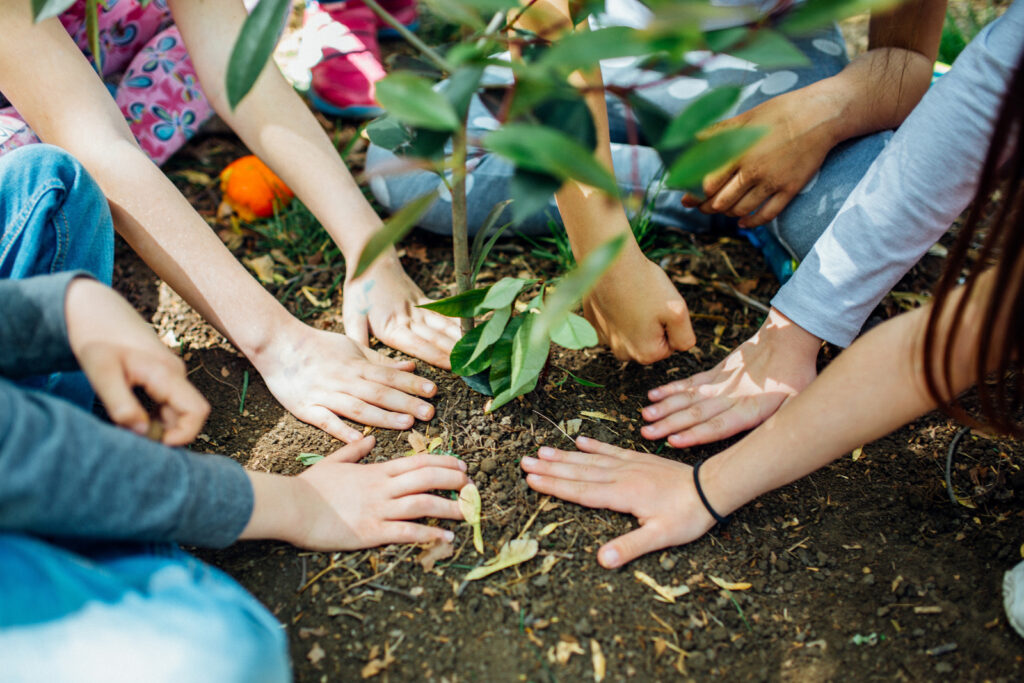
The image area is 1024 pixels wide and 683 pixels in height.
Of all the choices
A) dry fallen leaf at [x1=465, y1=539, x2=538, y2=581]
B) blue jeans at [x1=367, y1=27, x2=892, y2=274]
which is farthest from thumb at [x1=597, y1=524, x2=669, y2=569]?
blue jeans at [x1=367, y1=27, x2=892, y2=274]

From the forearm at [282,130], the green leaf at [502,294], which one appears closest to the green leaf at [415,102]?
the green leaf at [502,294]

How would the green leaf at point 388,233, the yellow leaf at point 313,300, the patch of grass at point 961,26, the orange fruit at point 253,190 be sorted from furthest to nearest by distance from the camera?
the patch of grass at point 961,26
the orange fruit at point 253,190
the yellow leaf at point 313,300
the green leaf at point 388,233

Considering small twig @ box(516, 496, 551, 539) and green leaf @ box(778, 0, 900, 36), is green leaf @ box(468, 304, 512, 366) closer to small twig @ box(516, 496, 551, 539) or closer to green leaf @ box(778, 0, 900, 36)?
small twig @ box(516, 496, 551, 539)

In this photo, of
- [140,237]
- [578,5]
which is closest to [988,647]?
[578,5]

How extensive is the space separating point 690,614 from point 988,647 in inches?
15.7

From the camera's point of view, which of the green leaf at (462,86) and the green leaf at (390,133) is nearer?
the green leaf at (462,86)

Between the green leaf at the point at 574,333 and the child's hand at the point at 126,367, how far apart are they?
16.7 inches

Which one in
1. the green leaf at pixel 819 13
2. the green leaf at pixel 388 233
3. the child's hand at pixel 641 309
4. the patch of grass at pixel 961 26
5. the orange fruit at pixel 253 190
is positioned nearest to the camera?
the green leaf at pixel 819 13

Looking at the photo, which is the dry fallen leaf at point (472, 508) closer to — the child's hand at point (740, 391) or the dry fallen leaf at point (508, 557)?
the dry fallen leaf at point (508, 557)

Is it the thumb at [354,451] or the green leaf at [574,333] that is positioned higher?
the green leaf at [574,333]

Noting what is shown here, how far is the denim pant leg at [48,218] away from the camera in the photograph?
104cm

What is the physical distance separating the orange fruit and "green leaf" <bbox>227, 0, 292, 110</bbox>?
104cm

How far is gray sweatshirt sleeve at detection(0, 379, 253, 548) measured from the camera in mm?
728

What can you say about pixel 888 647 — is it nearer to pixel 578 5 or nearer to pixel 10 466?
pixel 578 5
